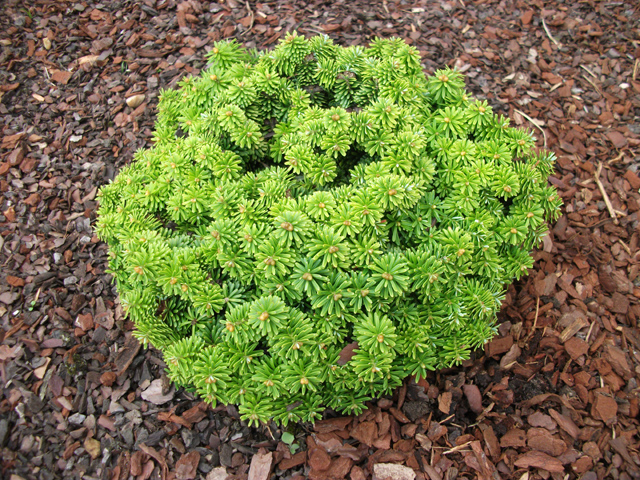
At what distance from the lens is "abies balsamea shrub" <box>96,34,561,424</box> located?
2297 mm

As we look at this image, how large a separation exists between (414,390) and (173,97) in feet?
8.80

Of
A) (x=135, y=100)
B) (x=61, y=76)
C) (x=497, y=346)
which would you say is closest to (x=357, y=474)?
(x=497, y=346)

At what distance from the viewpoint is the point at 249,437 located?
9.21 ft

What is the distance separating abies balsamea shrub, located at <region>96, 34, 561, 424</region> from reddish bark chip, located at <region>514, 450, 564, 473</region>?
724 millimetres

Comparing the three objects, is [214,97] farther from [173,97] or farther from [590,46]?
[590,46]

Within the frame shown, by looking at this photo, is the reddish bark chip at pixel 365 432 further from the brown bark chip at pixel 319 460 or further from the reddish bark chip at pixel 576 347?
the reddish bark chip at pixel 576 347

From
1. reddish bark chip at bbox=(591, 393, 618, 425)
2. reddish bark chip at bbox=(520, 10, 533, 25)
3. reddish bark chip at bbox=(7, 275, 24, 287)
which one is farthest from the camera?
reddish bark chip at bbox=(520, 10, 533, 25)

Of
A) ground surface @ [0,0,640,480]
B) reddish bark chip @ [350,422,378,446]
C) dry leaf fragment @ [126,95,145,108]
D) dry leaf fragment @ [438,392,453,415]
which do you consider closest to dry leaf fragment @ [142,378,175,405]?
ground surface @ [0,0,640,480]

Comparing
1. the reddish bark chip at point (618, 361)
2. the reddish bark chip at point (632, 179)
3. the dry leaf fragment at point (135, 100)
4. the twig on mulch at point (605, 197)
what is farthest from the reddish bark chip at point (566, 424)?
the dry leaf fragment at point (135, 100)

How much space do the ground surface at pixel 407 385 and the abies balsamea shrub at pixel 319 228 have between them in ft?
1.54

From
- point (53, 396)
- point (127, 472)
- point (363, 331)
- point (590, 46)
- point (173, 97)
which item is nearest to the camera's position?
point (363, 331)

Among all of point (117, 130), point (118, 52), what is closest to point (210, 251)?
point (117, 130)

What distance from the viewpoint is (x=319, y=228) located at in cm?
233

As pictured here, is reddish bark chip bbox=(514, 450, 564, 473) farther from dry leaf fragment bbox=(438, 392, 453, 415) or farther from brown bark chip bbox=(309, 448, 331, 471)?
brown bark chip bbox=(309, 448, 331, 471)
